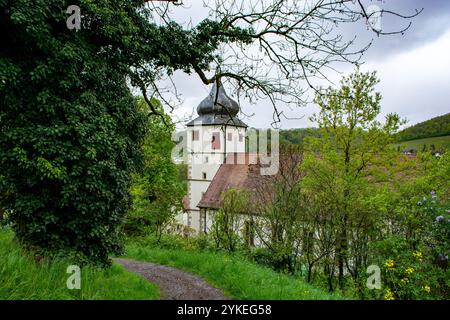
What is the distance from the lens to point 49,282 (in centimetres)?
446

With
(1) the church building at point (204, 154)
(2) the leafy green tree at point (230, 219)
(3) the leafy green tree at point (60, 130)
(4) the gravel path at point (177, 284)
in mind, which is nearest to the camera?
(3) the leafy green tree at point (60, 130)

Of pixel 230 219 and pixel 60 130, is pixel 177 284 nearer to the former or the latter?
pixel 60 130

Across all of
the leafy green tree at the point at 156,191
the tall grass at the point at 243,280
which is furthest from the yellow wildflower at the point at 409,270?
the leafy green tree at the point at 156,191

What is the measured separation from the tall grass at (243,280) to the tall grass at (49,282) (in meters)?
1.59

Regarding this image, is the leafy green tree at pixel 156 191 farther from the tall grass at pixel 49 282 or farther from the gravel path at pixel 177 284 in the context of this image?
the tall grass at pixel 49 282

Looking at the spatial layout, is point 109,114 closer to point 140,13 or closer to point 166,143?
point 140,13

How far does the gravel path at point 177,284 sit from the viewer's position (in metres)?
6.37

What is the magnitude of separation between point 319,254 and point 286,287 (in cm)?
561

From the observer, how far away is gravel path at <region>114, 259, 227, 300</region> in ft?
20.9

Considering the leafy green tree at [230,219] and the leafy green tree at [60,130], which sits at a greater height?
the leafy green tree at [60,130]

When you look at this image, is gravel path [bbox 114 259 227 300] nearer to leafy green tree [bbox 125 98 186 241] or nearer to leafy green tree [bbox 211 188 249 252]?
leafy green tree [bbox 125 98 186 241]

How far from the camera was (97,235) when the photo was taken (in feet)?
18.7

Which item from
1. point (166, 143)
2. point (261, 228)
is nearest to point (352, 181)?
point (261, 228)

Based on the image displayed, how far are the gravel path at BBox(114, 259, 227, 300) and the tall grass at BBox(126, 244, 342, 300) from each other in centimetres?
25
